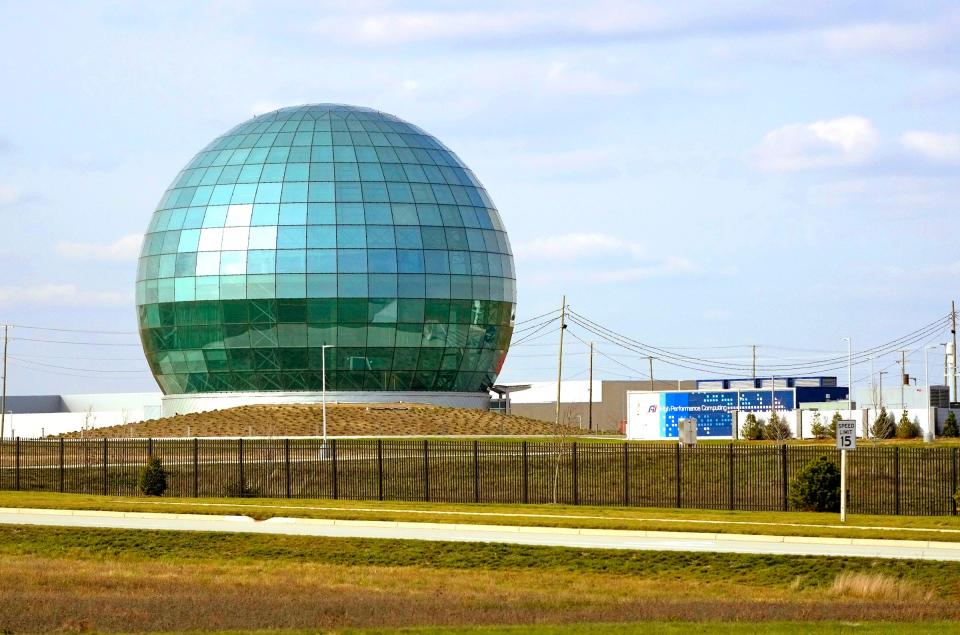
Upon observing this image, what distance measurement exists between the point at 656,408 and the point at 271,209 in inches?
913

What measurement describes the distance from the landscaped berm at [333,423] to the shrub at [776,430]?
375 inches

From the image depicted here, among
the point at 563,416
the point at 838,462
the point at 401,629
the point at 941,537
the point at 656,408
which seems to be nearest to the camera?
the point at 401,629

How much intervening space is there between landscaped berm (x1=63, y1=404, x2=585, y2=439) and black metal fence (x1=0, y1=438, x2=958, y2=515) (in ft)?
62.6

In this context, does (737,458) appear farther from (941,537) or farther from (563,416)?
(563,416)

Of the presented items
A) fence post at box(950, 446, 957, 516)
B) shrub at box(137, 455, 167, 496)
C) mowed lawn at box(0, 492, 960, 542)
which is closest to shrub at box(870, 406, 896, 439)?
fence post at box(950, 446, 957, 516)

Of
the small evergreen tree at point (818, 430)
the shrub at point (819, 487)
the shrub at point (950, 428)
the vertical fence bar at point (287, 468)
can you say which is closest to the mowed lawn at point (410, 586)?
the shrub at point (819, 487)

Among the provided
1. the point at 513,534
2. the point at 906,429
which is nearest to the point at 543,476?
the point at 513,534

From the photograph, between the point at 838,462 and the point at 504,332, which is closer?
the point at 838,462

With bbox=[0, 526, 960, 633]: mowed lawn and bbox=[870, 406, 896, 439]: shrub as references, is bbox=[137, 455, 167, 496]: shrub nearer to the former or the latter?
bbox=[0, 526, 960, 633]: mowed lawn

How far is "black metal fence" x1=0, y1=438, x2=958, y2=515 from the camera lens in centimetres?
4834

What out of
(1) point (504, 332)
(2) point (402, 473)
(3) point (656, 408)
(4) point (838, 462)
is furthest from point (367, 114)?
(4) point (838, 462)

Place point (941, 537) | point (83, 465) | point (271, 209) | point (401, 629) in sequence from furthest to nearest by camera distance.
Answer: point (271, 209) < point (83, 465) < point (941, 537) < point (401, 629)

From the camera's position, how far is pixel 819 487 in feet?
139

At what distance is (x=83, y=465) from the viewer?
60.9 metres
